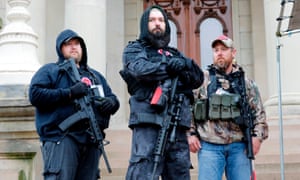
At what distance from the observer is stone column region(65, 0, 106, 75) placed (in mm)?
10023

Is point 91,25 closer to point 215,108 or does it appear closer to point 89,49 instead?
point 89,49

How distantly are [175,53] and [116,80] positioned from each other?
8.09 meters

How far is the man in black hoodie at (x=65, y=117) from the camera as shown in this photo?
4.03 meters

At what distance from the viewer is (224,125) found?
4.47 metres

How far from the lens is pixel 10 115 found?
5.73 meters

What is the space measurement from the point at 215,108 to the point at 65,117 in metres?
1.32

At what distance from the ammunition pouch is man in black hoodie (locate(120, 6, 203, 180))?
53cm

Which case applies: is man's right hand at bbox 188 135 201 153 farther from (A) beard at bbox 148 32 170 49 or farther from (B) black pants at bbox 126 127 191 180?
(A) beard at bbox 148 32 170 49

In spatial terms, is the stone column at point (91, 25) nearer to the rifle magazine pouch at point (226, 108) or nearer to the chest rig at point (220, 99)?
the chest rig at point (220, 99)

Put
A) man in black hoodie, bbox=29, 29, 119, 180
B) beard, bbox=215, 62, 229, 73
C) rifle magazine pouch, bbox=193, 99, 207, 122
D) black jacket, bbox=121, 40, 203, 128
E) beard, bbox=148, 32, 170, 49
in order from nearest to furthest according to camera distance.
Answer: black jacket, bbox=121, 40, 203, 128, beard, bbox=148, 32, 170, 49, man in black hoodie, bbox=29, 29, 119, 180, rifle magazine pouch, bbox=193, 99, 207, 122, beard, bbox=215, 62, 229, 73

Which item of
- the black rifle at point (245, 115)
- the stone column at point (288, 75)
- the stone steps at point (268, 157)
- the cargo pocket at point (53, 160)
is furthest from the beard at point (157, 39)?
the stone column at point (288, 75)

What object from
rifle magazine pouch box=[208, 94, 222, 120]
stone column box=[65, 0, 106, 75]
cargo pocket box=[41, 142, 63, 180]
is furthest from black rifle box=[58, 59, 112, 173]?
stone column box=[65, 0, 106, 75]

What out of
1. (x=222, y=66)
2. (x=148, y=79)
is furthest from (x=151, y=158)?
(x=222, y=66)

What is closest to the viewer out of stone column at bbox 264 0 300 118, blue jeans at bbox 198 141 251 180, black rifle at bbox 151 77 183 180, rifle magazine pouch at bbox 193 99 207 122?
black rifle at bbox 151 77 183 180
